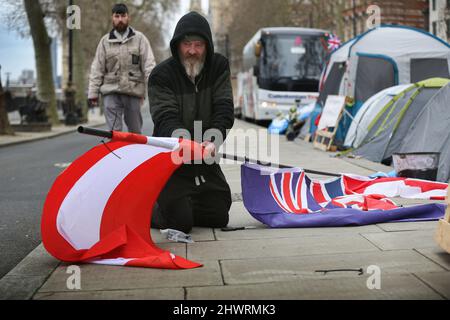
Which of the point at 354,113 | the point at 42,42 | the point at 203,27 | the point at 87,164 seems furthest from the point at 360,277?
the point at 42,42

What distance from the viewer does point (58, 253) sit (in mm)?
4133

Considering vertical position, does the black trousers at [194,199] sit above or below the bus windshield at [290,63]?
below

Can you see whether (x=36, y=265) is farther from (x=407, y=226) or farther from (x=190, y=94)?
(x=407, y=226)

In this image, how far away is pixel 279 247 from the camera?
448 cm

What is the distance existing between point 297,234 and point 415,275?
4.62ft

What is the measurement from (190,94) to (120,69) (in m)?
3.21

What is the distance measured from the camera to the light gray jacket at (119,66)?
8141 mm

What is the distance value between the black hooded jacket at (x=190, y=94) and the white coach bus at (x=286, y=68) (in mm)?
19034

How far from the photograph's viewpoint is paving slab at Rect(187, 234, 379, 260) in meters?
4.28

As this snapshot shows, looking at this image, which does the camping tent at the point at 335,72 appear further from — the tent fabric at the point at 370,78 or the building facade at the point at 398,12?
the building facade at the point at 398,12

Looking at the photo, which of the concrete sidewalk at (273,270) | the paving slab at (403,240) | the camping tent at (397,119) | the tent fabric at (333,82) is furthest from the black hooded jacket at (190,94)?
the tent fabric at (333,82)

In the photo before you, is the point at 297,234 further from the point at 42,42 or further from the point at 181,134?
the point at 42,42

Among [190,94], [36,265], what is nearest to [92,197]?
[36,265]

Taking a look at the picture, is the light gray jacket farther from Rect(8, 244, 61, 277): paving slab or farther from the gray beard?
Rect(8, 244, 61, 277): paving slab
